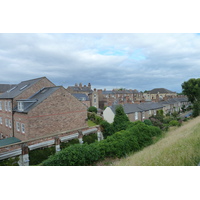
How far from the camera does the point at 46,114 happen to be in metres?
16.2

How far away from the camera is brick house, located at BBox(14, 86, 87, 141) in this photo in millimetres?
15180

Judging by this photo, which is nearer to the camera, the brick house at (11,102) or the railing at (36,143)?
the railing at (36,143)

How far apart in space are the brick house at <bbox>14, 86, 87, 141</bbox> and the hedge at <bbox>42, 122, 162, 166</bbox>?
7.37m

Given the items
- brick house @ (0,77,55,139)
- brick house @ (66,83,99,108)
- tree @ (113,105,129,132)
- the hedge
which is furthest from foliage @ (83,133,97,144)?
brick house @ (66,83,99,108)

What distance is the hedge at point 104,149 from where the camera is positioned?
8672mm

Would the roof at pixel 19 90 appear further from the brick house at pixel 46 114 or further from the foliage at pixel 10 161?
the foliage at pixel 10 161

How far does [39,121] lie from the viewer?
1561 centimetres

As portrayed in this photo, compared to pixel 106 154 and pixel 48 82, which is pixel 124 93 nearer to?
pixel 48 82

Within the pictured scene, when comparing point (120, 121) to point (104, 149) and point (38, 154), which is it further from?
point (38, 154)

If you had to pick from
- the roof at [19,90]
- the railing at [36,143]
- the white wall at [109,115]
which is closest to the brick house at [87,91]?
the white wall at [109,115]

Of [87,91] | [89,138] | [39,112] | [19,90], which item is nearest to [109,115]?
[89,138]

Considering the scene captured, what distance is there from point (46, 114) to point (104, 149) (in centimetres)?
899

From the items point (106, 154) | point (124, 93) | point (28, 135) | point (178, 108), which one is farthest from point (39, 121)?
point (124, 93)

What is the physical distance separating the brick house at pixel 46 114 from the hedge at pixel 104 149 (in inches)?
290
